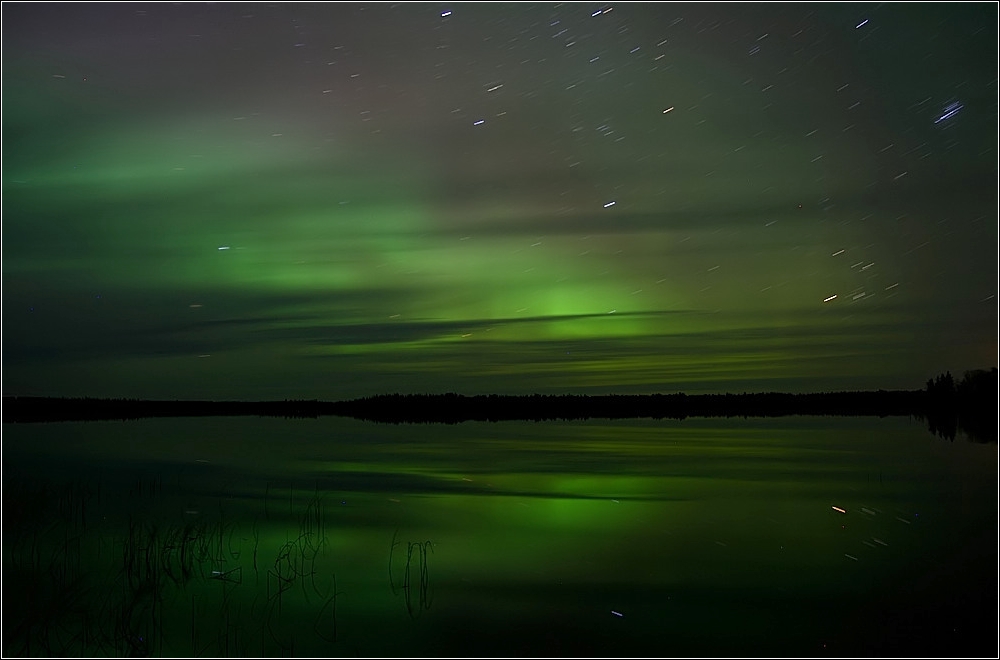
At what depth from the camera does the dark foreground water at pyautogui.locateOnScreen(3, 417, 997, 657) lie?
876 centimetres

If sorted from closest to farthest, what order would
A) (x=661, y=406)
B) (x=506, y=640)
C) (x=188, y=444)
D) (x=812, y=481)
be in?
(x=506, y=640) < (x=812, y=481) < (x=188, y=444) < (x=661, y=406)

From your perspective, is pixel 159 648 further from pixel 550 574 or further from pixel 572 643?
pixel 550 574

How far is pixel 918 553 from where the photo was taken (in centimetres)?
1246

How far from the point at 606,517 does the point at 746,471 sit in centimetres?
884

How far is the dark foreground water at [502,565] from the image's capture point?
28.7 ft

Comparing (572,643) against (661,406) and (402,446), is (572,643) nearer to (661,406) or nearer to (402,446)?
(402,446)

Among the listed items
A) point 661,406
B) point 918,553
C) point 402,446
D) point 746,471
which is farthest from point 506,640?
point 661,406

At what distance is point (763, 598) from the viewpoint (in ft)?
33.3

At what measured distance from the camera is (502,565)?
11906 millimetres

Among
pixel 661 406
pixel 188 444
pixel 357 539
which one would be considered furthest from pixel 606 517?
pixel 661 406

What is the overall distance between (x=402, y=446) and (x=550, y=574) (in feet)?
86.8

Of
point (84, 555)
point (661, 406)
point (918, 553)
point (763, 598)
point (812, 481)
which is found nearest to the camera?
point (763, 598)

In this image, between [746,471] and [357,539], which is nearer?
[357,539]

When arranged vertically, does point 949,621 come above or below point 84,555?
below
